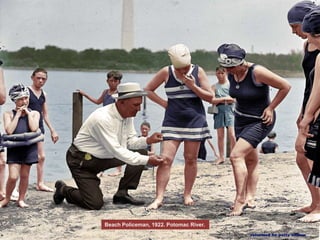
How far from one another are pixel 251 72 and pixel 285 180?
4.88 ft

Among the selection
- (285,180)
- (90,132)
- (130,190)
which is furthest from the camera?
(285,180)

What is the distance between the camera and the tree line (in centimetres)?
353

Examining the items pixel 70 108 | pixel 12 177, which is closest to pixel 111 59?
pixel 12 177

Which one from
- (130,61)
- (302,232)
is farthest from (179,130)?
(302,232)

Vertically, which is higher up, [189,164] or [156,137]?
[156,137]

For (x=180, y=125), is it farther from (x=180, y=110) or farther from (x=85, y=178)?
(x=85, y=178)

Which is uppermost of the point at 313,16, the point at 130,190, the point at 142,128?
the point at 313,16

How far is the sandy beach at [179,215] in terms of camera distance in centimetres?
309

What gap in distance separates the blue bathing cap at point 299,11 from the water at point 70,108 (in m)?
0.51

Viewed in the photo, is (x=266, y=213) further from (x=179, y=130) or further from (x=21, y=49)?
(x=21, y=49)

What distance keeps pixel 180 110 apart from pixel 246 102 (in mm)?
403

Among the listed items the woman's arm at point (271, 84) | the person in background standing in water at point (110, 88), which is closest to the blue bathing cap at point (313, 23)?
the woman's arm at point (271, 84)

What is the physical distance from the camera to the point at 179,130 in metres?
3.71

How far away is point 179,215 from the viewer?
3521mm
